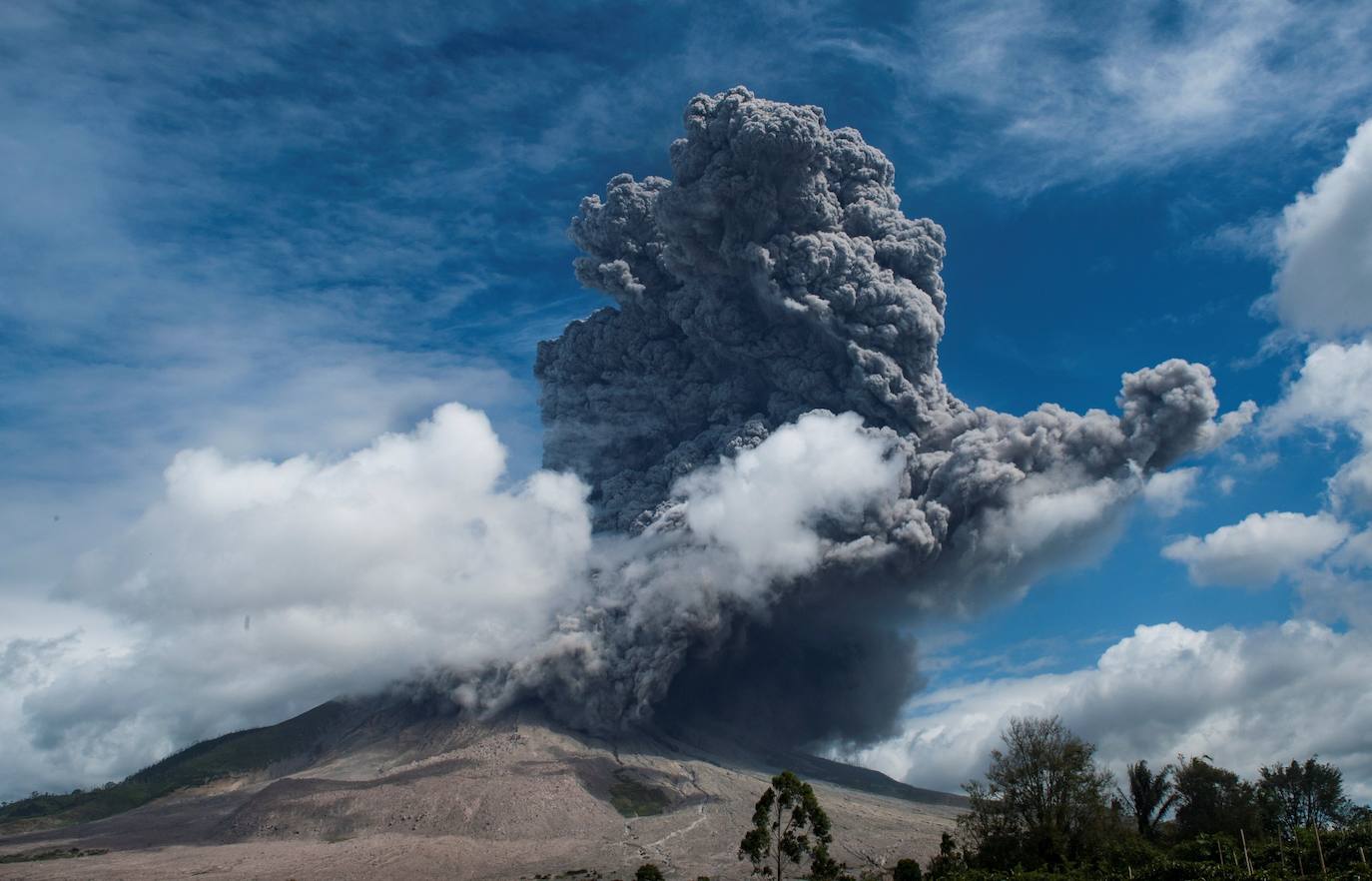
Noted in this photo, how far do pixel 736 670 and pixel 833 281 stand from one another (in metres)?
57.6

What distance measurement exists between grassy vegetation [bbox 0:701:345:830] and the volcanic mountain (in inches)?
27.0

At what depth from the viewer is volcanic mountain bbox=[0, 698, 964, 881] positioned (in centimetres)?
9719

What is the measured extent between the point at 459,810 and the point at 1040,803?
68969mm

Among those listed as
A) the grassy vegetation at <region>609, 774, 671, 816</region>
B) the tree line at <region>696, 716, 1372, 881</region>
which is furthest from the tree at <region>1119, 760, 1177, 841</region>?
the grassy vegetation at <region>609, 774, 671, 816</region>

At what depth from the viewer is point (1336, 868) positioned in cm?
4344

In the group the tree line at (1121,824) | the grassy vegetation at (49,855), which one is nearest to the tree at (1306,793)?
the tree line at (1121,824)

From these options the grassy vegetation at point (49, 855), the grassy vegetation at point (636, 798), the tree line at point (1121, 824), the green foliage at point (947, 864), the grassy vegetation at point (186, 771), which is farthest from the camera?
Result: the grassy vegetation at point (186, 771)

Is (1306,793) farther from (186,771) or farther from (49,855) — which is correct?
(186,771)

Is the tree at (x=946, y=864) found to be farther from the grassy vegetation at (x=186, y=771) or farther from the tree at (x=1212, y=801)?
the grassy vegetation at (x=186, y=771)

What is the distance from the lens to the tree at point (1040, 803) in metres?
59.3

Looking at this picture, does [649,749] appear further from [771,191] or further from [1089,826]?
[1089,826]

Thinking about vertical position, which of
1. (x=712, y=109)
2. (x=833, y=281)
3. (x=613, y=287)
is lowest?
(x=833, y=281)

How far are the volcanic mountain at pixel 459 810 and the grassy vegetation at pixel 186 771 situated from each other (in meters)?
0.68

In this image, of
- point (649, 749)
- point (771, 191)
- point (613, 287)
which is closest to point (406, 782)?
point (649, 749)
